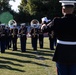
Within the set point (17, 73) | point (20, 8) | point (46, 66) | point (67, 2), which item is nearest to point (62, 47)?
point (67, 2)

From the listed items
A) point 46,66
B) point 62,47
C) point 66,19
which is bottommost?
point 46,66

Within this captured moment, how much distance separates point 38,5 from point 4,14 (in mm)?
8737

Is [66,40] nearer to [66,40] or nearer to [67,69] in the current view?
[66,40]

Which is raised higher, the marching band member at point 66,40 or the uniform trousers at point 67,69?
the marching band member at point 66,40

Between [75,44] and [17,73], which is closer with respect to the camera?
[75,44]

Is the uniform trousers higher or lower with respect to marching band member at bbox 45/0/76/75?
lower

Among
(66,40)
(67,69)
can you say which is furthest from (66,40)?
(67,69)

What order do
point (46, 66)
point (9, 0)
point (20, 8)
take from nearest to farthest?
point (46, 66) → point (20, 8) → point (9, 0)

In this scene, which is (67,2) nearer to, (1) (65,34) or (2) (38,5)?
(1) (65,34)

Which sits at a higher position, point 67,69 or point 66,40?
point 66,40

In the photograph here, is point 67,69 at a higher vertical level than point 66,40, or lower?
lower

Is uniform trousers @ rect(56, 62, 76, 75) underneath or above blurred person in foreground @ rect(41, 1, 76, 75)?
underneath

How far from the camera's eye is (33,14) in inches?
1896

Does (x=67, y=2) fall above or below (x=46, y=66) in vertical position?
above
